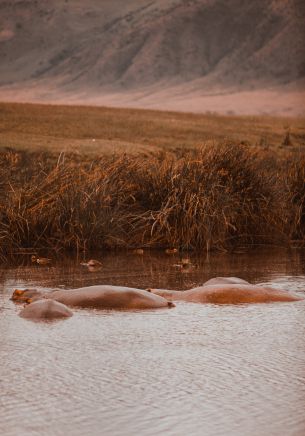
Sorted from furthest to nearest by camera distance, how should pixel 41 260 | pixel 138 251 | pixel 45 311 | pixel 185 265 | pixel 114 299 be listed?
1. pixel 138 251
2. pixel 41 260
3. pixel 185 265
4. pixel 114 299
5. pixel 45 311

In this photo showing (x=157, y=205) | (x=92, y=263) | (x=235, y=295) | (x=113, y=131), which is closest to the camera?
(x=235, y=295)

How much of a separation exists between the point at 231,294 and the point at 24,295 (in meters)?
1.92

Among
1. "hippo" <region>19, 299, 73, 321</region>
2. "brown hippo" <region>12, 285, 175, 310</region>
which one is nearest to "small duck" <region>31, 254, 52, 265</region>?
"brown hippo" <region>12, 285, 175, 310</region>

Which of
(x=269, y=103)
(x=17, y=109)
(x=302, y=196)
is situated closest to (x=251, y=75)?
(x=269, y=103)

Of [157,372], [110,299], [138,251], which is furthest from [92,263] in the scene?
[157,372]

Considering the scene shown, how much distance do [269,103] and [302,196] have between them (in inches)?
5803

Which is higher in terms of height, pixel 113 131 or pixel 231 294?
pixel 113 131

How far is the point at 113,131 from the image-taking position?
36000mm

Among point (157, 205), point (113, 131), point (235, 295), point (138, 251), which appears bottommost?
point (235, 295)

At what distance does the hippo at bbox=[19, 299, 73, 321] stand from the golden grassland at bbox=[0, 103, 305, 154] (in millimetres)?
16951

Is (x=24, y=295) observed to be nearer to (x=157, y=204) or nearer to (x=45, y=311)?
(x=45, y=311)

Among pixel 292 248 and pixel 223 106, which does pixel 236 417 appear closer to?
pixel 292 248

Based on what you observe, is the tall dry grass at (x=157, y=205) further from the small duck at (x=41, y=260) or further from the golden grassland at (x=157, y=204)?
the small duck at (x=41, y=260)

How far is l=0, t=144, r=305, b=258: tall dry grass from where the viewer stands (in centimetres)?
1296
